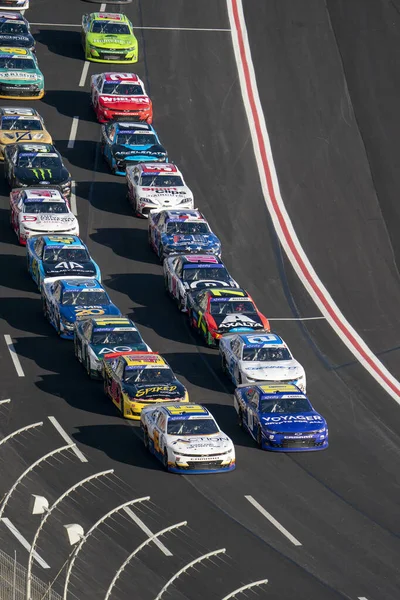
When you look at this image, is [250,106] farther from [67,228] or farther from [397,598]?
[397,598]

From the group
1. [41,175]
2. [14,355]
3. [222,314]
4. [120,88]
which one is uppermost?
[120,88]

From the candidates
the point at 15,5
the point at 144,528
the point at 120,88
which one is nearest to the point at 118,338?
the point at 144,528

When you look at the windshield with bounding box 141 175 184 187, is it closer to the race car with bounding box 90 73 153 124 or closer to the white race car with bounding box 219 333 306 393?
the race car with bounding box 90 73 153 124

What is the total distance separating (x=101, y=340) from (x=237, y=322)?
16.8 ft

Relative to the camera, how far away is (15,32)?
67.5 metres

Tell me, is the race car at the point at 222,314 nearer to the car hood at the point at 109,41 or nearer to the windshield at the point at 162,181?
the windshield at the point at 162,181

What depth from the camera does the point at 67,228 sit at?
51.9m

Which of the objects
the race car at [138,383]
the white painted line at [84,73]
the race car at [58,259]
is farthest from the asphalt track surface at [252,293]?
the race car at [58,259]

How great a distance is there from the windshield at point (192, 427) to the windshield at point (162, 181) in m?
19.0

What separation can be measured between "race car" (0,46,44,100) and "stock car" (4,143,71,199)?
710 cm

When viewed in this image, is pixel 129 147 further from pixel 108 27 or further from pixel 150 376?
pixel 150 376

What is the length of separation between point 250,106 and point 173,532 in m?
35.3

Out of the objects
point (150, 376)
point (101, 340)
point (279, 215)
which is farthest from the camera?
point (279, 215)

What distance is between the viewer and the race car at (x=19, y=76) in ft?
208
